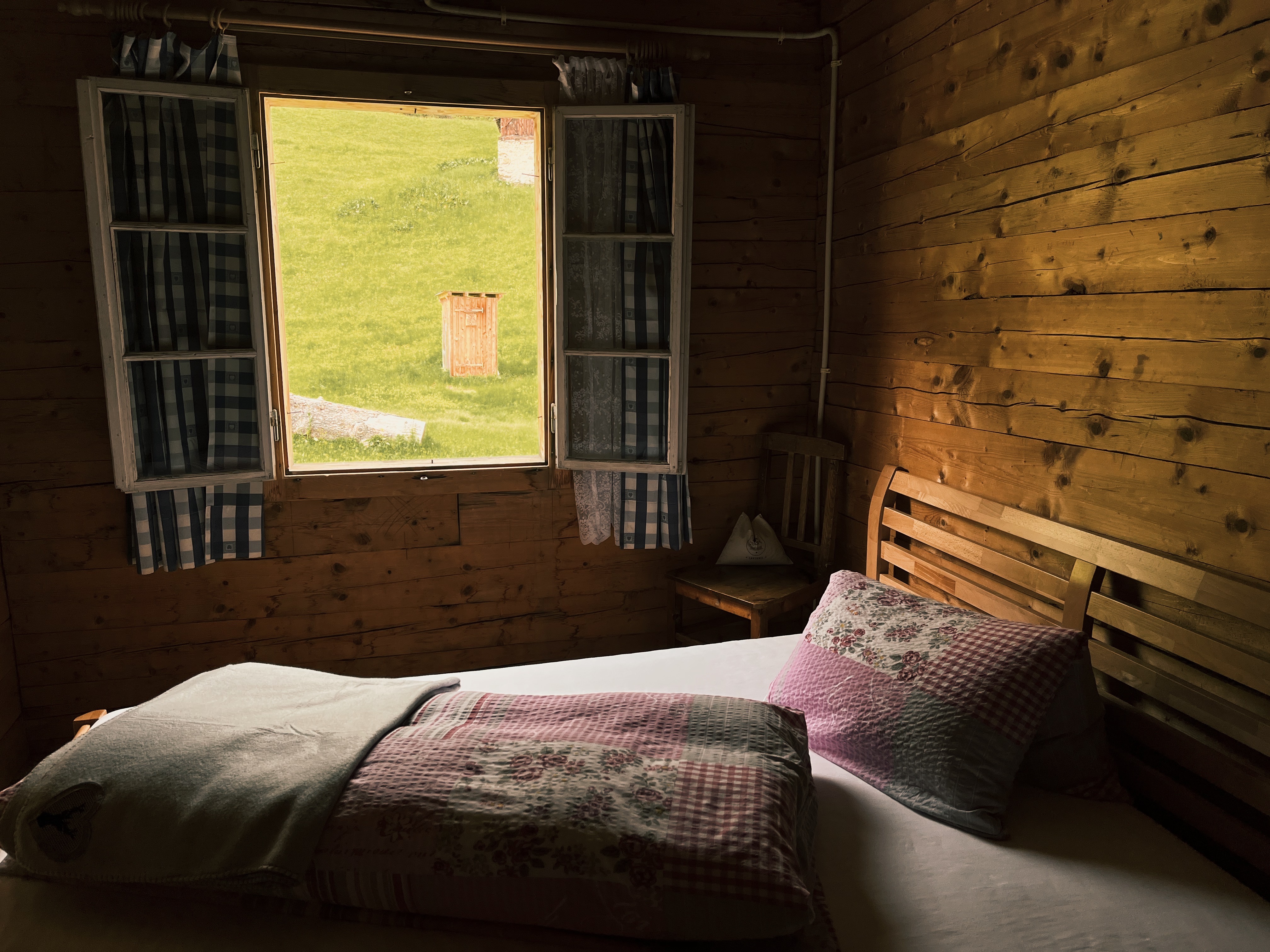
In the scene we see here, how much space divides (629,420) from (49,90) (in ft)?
6.45

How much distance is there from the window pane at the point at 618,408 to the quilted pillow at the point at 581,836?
164 cm

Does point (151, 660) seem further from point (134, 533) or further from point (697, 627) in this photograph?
point (697, 627)

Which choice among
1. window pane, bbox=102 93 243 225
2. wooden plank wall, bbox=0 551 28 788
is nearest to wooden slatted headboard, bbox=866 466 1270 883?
window pane, bbox=102 93 243 225

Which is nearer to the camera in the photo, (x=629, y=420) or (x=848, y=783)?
(x=848, y=783)

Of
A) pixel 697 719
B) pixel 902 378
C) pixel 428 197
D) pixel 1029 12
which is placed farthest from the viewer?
pixel 428 197

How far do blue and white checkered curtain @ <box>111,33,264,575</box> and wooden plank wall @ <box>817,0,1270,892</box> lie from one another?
2008 millimetres

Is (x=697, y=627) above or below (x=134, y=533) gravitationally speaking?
below

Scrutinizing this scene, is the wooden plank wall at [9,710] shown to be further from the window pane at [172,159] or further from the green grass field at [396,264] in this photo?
the green grass field at [396,264]

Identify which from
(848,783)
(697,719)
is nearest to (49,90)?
(697,719)

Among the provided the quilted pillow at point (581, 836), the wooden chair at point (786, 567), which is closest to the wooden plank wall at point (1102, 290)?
the wooden chair at point (786, 567)

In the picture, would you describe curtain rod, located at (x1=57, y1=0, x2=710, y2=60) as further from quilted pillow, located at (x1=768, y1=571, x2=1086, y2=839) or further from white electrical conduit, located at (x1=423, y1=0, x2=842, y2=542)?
quilted pillow, located at (x1=768, y1=571, x2=1086, y2=839)

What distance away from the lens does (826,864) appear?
4.67ft

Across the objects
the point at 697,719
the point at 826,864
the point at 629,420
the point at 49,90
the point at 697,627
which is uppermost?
the point at 49,90

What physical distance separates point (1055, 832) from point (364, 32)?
2.72m
